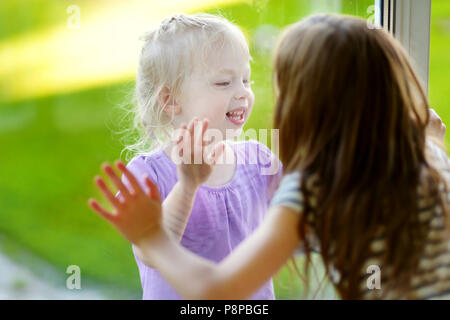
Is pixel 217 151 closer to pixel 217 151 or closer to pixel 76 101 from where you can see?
pixel 217 151

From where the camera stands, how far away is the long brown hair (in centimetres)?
82

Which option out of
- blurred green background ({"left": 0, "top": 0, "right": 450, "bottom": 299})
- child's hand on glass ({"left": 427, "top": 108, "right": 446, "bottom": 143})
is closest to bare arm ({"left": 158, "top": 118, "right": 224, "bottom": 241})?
blurred green background ({"left": 0, "top": 0, "right": 450, "bottom": 299})

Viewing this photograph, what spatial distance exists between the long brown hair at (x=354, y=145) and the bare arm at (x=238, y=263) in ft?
0.12

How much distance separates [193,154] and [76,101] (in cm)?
51

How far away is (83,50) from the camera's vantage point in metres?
1.29

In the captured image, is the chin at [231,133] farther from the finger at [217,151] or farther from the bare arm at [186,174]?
the bare arm at [186,174]

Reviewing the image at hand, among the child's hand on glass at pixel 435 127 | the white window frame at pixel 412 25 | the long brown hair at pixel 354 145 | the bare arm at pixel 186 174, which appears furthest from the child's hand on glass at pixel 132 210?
the white window frame at pixel 412 25

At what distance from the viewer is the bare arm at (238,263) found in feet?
2.48

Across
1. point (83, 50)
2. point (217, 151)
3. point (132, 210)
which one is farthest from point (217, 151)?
point (83, 50)

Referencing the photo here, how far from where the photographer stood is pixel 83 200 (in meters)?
1.34

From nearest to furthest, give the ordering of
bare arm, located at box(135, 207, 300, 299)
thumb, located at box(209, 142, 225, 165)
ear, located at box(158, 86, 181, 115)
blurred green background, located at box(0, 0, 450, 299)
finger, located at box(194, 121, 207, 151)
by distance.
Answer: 1. bare arm, located at box(135, 207, 300, 299)
2. finger, located at box(194, 121, 207, 151)
3. thumb, located at box(209, 142, 225, 165)
4. ear, located at box(158, 86, 181, 115)
5. blurred green background, located at box(0, 0, 450, 299)

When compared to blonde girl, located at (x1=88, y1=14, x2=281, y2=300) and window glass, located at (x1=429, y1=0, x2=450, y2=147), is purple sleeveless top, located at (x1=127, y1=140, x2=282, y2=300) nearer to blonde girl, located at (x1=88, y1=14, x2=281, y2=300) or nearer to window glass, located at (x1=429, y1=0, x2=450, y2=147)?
blonde girl, located at (x1=88, y1=14, x2=281, y2=300)

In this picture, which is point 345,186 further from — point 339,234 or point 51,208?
point 51,208

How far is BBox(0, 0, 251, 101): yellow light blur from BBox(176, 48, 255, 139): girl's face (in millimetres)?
218
